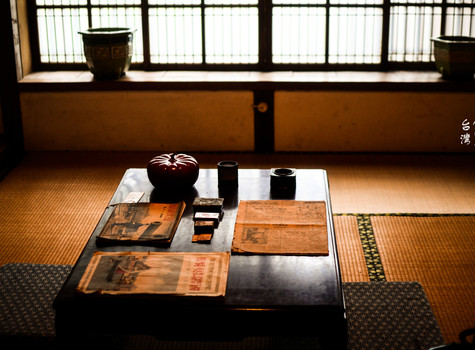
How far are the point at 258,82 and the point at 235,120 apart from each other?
1.13ft

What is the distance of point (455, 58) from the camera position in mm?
4664

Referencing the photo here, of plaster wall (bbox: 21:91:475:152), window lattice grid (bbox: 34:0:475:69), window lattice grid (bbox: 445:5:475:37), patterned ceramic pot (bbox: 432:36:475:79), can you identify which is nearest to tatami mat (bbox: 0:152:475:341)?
plaster wall (bbox: 21:91:475:152)

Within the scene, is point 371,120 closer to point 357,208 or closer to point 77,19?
point 357,208

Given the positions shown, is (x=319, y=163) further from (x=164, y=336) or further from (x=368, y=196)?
(x=164, y=336)

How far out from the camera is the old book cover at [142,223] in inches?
90.7

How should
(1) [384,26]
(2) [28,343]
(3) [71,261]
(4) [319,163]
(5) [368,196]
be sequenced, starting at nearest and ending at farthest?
(2) [28,343]
(3) [71,261]
(5) [368,196]
(4) [319,163]
(1) [384,26]

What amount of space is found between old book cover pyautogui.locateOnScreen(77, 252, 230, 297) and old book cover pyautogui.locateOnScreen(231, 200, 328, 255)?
0.14 metres

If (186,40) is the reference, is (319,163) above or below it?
below

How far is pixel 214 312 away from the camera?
1877mm

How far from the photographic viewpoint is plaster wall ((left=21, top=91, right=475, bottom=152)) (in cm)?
474

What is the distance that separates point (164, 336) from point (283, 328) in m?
0.36

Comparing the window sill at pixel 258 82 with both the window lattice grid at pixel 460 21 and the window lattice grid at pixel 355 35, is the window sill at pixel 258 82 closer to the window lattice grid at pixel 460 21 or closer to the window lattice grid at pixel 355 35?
the window lattice grid at pixel 355 35

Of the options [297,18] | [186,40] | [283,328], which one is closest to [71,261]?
[283,328]

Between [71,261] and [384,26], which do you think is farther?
[384,26]
